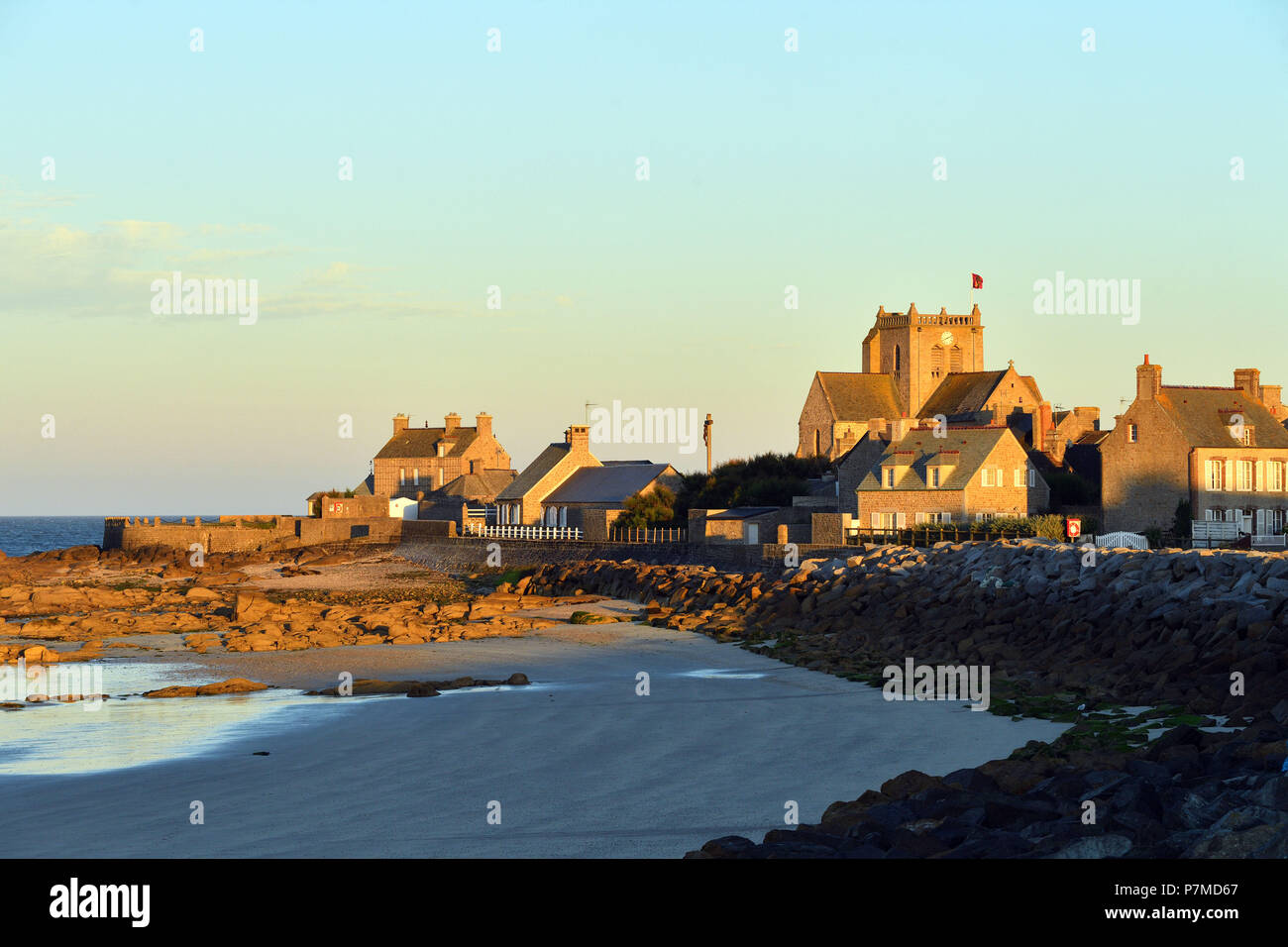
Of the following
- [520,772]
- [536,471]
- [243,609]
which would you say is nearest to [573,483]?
[536,471]

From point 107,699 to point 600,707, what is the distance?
8.74 meters

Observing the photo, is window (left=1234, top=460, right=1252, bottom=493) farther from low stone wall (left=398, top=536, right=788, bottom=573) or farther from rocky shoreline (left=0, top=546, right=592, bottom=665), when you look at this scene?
rocky shoreline (left=0, top=546, right=592, bottom=665)

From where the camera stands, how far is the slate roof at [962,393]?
270 ft

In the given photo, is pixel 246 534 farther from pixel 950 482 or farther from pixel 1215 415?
pixel 1215 415

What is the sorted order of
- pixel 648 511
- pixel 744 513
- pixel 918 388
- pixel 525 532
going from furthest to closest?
pixel 918 388 → pixel 525 532 → pixel 648 511 → pixel 744 513

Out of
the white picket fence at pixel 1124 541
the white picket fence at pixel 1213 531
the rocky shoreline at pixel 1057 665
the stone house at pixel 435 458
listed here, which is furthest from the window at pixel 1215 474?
the stone house at pixel 435 458

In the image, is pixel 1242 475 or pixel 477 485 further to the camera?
pixel 477 485

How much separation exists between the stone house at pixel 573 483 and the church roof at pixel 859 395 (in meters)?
18.7

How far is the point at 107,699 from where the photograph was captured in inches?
912

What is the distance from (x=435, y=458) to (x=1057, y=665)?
70271 millimetres

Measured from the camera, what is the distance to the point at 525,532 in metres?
Result: 67.6

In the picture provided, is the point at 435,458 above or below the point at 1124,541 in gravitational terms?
above

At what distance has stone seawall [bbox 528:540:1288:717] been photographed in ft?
69.5
